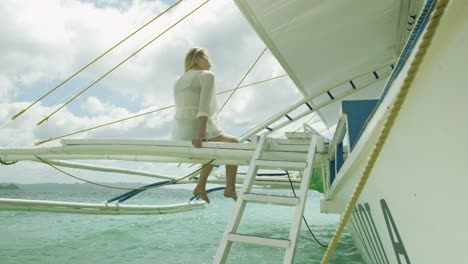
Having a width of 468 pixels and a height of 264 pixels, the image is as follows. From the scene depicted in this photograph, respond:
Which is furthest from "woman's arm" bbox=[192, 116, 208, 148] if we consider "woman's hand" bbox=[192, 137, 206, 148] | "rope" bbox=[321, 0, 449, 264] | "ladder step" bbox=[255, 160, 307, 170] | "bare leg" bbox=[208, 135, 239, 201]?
"rope" bbox=[321, 0, 449, 264]

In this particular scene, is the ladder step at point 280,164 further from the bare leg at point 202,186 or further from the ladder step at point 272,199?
the bare leg at point 202,186

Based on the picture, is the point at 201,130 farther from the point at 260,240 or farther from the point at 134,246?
the point at 134,246

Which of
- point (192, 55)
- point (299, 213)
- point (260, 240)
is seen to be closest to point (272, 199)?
point (299, 213)

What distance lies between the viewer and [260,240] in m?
2.05

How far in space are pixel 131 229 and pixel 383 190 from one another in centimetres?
599

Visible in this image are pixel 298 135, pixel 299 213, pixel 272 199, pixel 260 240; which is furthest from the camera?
pixel 298 135

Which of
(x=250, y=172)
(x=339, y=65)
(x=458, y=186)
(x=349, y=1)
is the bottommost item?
(x=458, y=186)

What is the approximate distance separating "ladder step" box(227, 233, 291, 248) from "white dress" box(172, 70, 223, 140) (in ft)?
4.81

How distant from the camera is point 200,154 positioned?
3.23m

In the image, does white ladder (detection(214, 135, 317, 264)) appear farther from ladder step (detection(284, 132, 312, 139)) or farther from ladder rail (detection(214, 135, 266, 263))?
ladder step (detection(284, 132, 312, 139))

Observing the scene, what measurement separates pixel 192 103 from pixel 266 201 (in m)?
1.51

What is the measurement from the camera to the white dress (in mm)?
3350

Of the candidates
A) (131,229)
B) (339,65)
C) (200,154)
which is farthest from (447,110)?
(131,229)

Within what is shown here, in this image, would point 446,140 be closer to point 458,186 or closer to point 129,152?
point 458,186
